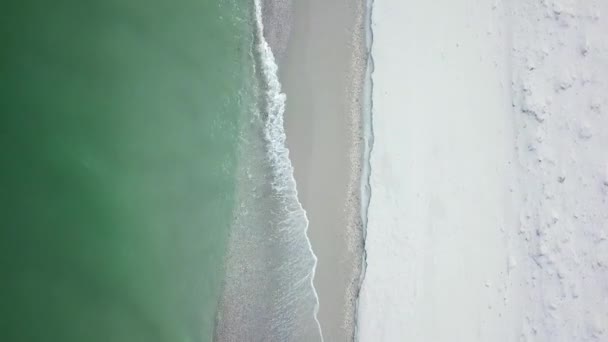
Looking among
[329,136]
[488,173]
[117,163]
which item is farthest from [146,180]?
[488,173]

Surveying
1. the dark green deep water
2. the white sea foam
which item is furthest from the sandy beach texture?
the dark green deep water

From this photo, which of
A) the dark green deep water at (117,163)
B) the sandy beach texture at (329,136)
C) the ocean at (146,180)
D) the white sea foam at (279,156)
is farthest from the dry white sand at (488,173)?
the dark green deep water at (117,163)

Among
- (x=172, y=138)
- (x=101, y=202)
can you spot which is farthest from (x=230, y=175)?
(x=101, y=202)

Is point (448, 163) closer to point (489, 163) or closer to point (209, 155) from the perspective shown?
point (489, 163)

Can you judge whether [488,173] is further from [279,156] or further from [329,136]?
[279,156]

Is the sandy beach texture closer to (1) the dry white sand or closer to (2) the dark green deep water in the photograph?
(1) the dry white sand

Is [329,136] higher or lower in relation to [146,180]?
higher

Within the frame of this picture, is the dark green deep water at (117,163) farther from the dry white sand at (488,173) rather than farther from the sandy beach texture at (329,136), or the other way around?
the dry white sand at (488,173)
